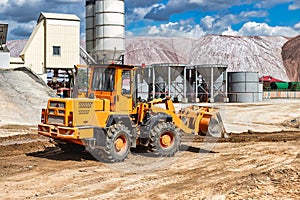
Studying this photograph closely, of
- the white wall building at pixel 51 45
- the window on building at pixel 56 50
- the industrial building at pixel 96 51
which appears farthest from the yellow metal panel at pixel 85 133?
the window on building at pixel 56 50

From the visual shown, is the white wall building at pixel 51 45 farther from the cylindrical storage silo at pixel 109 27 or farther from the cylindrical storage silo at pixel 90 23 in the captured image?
the cylindrical storage silo at pixel 90 23

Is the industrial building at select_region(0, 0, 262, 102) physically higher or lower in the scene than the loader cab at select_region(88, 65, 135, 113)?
higher

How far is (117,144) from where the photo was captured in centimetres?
1113

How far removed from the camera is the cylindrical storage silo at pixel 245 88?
42.4 meters

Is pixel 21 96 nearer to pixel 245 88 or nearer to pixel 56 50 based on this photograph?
pixel 56 50

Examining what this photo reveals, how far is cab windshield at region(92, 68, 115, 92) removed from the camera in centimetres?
1114

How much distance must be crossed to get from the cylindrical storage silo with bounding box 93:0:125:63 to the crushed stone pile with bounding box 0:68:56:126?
646 cm

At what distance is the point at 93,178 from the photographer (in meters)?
9.63

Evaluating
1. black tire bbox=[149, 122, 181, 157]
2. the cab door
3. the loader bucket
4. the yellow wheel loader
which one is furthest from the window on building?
the cab door

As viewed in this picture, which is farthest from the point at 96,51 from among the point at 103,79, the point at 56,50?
the point at 103,79

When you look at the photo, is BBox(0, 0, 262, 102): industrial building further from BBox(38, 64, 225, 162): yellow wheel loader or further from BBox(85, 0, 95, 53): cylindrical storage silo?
BBox(38, 64, 225, 162): yellow wheel loader

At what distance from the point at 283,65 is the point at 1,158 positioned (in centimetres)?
9634

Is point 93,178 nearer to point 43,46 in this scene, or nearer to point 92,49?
point 43,46

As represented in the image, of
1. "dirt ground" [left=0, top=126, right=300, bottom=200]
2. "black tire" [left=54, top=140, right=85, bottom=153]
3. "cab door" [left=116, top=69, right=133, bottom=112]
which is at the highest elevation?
"cab door" [left=116, top=69, right=133, bottom=112]
